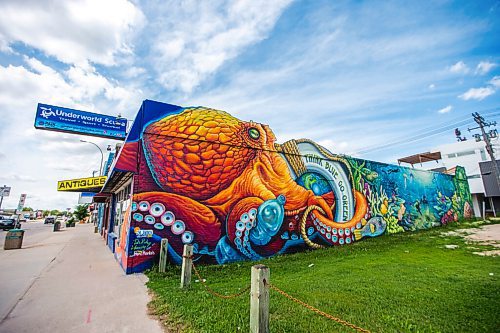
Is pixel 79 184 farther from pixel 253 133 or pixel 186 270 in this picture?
pixel 186 270

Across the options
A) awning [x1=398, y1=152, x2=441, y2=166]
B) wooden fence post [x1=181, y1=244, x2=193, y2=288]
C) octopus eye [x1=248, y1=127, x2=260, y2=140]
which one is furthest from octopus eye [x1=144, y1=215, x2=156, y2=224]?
awning [x1=398, y1=152, x2=441, y2=166]

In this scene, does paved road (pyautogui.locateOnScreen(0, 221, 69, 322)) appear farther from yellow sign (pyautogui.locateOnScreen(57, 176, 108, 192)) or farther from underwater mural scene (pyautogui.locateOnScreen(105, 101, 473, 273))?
yellow sign (pyautogui.locateOnScreen(57, 176, 108, 192))

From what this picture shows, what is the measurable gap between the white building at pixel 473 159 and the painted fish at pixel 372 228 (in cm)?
2094

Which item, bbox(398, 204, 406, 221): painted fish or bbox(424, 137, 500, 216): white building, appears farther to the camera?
bbox(424, 137, 500, 216): white building

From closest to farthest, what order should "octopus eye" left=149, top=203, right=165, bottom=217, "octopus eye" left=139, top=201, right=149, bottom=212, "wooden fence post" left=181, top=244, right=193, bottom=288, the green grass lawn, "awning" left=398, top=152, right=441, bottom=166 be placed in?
the green grass lawn, "wooden fence post" left=181, top=244, right=193, bottom=288, "octopus eye" left=139, top=201, right=149, bottom=212, "octopus eye" left=149, top=203, right=165, bottom=217, "awning" left=398, top=152, right=441, bottom=166

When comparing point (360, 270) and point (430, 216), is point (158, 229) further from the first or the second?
point (430, 216)

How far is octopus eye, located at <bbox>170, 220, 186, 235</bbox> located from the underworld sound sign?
997cm

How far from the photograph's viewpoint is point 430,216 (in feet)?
57.7

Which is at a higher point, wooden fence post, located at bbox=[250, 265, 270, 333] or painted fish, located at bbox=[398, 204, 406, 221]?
painted fish, located at bbox=[398, 204, 406, 221]

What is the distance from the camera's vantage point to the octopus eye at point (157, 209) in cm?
765

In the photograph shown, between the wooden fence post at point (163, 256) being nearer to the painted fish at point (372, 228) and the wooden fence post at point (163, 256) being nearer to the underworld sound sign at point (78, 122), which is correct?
the painted fish at point (372, 228)

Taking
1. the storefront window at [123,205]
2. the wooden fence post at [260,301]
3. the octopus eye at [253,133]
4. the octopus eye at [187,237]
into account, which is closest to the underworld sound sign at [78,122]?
the storefront window at [123,205]

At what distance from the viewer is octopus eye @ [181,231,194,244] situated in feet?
26.1

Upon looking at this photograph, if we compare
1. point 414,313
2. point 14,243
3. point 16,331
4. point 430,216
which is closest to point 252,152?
point 414,313
